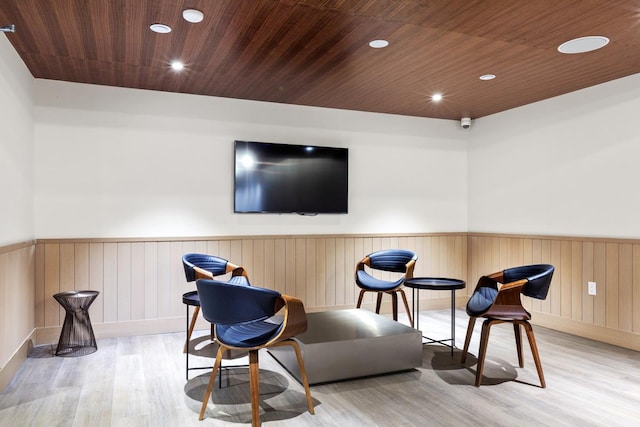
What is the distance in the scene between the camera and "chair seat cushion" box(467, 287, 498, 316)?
3352 millimetres

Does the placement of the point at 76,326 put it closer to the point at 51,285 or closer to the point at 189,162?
the point at 51,285

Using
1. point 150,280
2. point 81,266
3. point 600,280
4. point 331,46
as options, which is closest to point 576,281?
point 600,280

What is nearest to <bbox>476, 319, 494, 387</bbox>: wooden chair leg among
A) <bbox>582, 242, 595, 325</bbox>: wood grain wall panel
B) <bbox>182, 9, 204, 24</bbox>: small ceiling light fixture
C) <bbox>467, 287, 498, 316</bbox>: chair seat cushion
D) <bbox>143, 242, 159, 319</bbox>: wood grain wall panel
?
<bbox>467, 287, 498, 316</bbox>: chair seat cushion

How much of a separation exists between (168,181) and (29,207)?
123 cm

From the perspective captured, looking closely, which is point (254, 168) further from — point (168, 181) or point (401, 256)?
point (401, 256)

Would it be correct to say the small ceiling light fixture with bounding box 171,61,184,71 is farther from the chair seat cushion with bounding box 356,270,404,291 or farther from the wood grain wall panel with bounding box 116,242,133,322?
the chair seat cushion with bounding box 356,270,404,291

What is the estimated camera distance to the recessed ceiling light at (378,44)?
3.33 metres

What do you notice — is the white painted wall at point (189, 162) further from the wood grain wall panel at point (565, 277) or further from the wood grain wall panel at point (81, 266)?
the wood grain wall panel at point (565, 277)

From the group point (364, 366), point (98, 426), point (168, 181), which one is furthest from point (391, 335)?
point (168, 181)

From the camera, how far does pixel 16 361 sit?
11.5ft

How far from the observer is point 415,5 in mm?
2758

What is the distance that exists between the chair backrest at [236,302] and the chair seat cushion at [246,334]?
152 mm

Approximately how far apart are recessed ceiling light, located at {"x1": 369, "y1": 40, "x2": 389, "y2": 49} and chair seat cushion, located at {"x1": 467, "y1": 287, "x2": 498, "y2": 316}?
199 centimetres

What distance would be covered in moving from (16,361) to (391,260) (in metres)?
3.40
